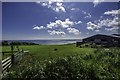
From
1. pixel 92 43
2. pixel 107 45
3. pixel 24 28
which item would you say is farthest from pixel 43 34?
pixel 107 45

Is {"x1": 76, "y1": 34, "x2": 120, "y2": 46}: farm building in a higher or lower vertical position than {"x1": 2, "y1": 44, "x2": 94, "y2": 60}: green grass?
higher

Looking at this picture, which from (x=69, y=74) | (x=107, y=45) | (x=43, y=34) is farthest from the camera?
(x=107, y=45)

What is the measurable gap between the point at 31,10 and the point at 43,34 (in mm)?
567

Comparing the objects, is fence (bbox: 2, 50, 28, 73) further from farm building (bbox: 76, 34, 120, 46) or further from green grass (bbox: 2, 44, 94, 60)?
farm building (bbox: 76, 34, 120, 46)

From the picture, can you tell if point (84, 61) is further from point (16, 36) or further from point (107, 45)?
point (16, 36)

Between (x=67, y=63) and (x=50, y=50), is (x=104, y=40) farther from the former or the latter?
(x=50, y=50)

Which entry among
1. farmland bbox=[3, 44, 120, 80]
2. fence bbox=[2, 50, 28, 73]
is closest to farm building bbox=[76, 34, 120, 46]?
farmland bbox=[3, 44, 120, 80]

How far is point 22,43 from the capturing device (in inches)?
181

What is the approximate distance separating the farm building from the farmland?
13 cm

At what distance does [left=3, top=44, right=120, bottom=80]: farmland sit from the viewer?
4.12 meters

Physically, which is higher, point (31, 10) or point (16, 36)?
point (31, 10)

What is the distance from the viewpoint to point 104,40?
4.59 metres

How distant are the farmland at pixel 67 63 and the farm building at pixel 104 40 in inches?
5.1

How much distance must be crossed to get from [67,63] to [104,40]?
0.95 m
